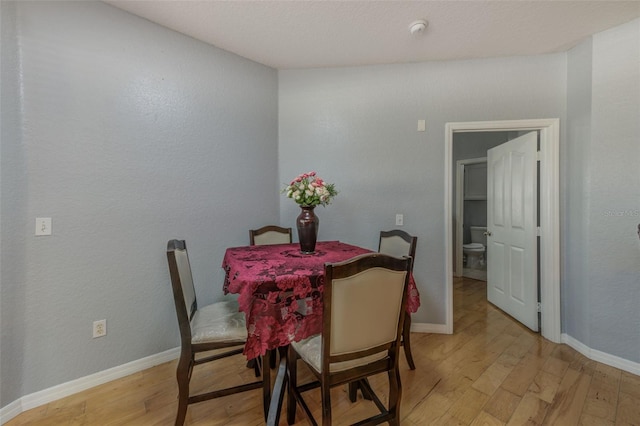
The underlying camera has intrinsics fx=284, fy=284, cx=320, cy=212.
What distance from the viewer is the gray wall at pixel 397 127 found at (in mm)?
2617

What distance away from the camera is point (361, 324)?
128 centimetres

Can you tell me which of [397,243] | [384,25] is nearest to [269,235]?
[397,243]

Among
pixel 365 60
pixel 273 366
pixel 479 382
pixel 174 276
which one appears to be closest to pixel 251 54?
pixel 365 60

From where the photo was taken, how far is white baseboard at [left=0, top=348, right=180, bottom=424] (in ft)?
5.45

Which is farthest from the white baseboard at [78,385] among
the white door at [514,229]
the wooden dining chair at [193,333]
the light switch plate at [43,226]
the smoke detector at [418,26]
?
the white door at [514,229]

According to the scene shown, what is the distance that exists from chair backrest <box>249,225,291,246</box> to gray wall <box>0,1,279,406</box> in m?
0.16

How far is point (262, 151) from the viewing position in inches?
112

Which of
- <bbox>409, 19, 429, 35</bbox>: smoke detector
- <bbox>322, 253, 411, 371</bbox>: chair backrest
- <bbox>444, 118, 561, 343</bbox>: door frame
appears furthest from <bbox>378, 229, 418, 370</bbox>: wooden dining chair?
<bbox>409, 19, 429, 35</bbox>: smoke detector

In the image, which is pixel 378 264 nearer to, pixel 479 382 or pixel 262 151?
pixel 479 382

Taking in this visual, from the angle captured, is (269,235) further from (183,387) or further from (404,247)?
(183,387)

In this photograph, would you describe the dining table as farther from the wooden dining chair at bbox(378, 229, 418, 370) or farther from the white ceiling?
the white ceiling

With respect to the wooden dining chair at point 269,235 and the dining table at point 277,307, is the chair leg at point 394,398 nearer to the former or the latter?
the dining table at point 277,307

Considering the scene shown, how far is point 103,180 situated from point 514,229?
3.71m

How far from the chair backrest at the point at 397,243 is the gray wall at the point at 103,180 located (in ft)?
4.41
